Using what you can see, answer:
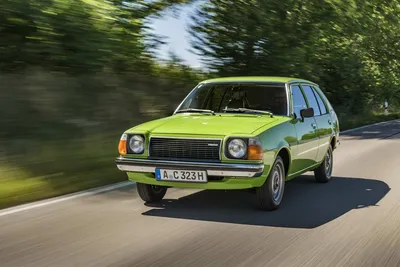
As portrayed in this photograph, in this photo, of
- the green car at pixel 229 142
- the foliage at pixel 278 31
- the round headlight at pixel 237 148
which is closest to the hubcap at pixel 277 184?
the green car at pixel 229 142

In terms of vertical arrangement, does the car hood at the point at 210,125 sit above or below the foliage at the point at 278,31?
below

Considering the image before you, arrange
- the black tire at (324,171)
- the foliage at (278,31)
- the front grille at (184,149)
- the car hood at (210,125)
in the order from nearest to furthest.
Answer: the front grille at (184,149), the car hood at (210,125), the black tire at (324,171), the foliage at (278,31)

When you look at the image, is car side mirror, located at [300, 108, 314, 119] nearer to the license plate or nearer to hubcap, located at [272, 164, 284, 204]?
hubcap, located at [272, 164, 284, 204]

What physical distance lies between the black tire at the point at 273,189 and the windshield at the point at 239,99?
87cm

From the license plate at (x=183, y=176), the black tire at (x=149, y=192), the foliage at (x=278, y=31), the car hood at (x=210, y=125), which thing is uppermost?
the foliage at (x=278, y=31)

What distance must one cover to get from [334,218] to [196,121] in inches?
76.6

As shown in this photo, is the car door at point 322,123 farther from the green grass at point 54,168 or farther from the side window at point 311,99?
the green grass at point 54,168

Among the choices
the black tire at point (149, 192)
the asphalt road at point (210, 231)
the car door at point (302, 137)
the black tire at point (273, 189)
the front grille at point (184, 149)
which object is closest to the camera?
the asphalt road at point (210, 231)

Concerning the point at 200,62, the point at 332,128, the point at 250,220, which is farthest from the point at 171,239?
the point at 200,62

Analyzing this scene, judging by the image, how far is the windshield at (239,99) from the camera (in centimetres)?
734

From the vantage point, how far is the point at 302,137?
24.1 feet

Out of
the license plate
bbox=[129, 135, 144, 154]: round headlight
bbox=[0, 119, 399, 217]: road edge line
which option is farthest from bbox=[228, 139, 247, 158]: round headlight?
bbox=[0, 119, 399, 217]: road edge line

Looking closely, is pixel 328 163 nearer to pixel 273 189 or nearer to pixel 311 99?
pixel 311 99

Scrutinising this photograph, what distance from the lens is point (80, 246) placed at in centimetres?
488
